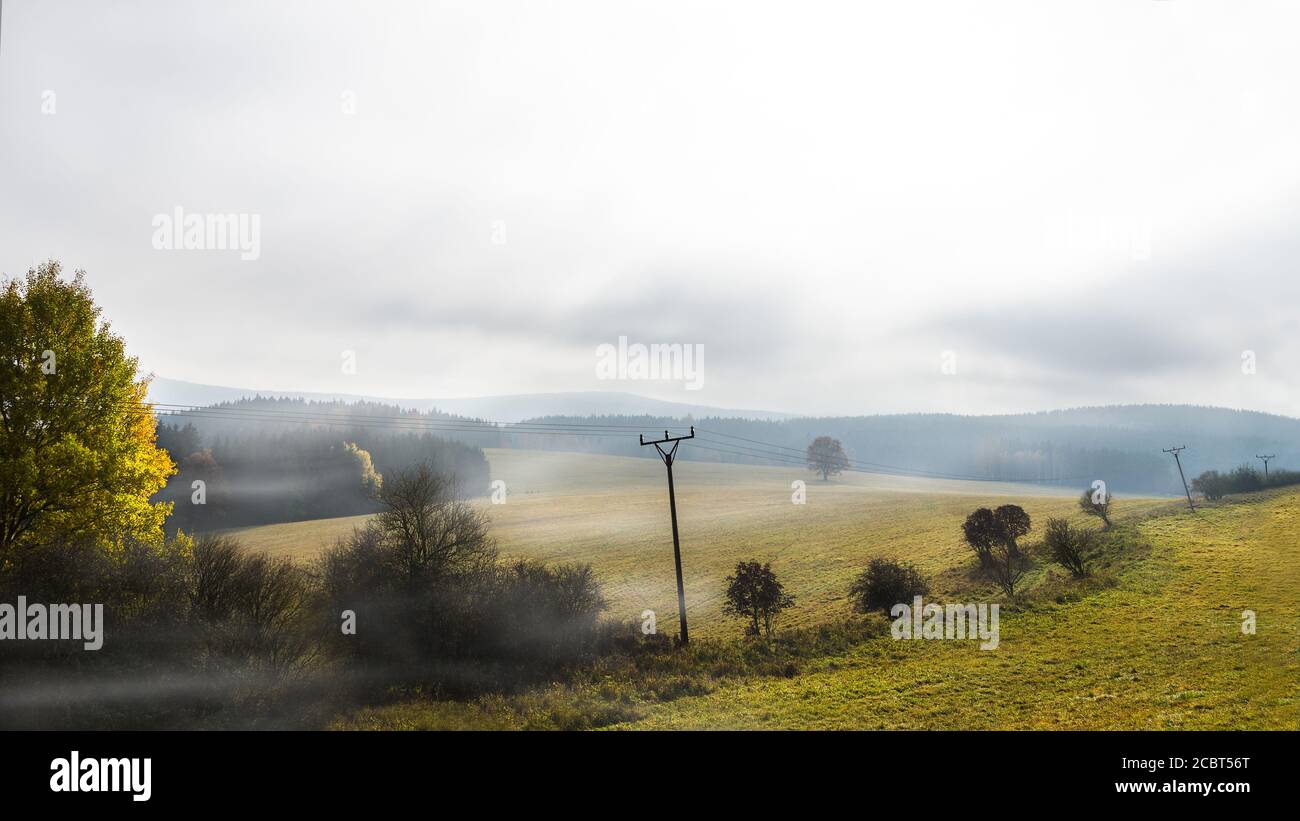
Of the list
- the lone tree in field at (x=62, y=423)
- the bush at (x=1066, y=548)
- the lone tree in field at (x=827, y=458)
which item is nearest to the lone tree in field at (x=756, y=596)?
the bush at (x=1066, y=548)

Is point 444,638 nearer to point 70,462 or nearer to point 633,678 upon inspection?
point 633,678

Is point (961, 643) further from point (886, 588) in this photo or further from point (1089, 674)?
point (886, 588)

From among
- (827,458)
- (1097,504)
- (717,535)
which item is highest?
(827,458)

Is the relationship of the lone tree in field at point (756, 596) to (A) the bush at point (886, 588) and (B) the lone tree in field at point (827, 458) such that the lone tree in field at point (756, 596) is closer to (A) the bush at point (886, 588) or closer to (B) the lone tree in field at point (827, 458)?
(A) the bush at point (886, 588)

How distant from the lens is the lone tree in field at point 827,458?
15838cm

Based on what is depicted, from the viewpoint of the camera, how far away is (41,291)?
24.9 m

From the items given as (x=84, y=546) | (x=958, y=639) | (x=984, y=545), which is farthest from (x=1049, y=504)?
(x=84, y=546)

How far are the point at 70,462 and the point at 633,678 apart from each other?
2480 cm

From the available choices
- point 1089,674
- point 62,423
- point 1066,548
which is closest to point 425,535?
point 62,423

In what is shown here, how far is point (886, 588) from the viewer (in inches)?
1720

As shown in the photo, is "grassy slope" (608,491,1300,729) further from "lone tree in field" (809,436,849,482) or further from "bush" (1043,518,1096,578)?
"lone tree in field" (809,436,849,482)

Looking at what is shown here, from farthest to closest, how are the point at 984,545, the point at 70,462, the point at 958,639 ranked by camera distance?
the point at 984,545, the point at 958,639, the point at 70,462

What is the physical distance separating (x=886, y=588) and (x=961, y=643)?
32.6ft
